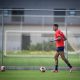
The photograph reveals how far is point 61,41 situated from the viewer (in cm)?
1571

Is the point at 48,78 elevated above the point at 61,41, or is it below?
below

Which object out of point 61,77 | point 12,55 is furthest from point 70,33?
point 61,77

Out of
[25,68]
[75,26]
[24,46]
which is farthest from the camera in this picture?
[75,26]

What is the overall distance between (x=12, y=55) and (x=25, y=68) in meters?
5.64

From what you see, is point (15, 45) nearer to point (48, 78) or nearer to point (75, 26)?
point (75, 26)

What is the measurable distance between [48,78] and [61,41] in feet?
8.77

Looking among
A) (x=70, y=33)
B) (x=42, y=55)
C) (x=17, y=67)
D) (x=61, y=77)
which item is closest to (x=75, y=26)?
(x=70, y=33)

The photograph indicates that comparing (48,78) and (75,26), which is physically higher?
(75,26)

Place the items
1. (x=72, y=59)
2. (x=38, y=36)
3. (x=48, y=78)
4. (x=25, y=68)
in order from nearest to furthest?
(x=48, y=78) → (x=25, y=68) → (x=72, y=59) → (x=38, y=36)

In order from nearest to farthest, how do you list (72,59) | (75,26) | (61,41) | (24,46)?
(61,41)
(72,59)
(24,46)
(75,26)

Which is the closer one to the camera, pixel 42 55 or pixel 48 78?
pixel 48 78

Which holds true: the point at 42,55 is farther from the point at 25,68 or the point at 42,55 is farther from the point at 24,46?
the point at 25,68

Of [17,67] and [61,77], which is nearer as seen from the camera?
[61,77]

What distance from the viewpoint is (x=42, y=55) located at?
76.6ft
